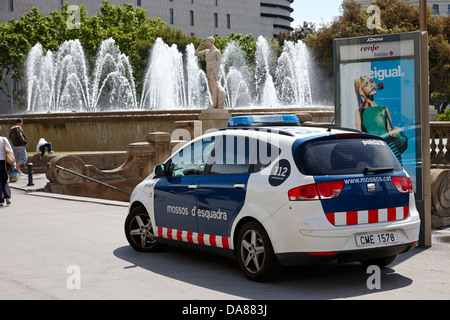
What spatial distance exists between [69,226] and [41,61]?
4989cm

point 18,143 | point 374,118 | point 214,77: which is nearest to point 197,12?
point 214,77

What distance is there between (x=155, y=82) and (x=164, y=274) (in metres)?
42.6

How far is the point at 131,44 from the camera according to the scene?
214 ft

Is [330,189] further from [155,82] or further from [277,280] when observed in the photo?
[155,82]

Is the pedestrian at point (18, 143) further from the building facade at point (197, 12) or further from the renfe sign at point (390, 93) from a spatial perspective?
the building facade at point (197, 12)

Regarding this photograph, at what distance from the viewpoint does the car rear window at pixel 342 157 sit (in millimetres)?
6902

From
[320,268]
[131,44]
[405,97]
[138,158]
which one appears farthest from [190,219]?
[131,44]

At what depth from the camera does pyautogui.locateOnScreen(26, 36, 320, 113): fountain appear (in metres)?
49.7

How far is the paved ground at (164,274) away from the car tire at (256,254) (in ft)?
0.38

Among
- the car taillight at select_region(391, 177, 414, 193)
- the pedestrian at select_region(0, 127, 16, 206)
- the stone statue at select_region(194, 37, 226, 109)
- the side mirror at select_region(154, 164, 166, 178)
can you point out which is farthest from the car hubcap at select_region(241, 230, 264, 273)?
the stone statue at select_region(194, 37, 226, 109)

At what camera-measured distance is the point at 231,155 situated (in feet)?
25.5

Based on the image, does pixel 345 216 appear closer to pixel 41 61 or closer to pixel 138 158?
pixel 138 158

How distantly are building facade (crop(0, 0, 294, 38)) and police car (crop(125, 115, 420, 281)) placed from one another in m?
78.7

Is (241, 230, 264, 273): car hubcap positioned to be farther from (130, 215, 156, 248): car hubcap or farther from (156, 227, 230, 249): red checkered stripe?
(130, 215, 156, 248): car hubcap
